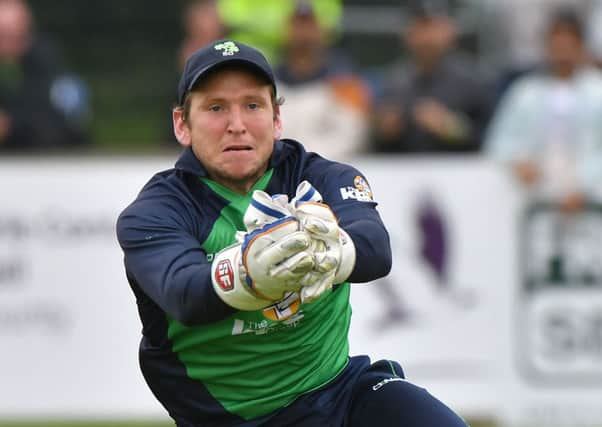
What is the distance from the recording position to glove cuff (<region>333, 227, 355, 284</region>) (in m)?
4.15

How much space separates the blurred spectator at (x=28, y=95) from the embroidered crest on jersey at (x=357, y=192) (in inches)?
241

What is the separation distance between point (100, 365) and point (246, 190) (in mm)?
5296

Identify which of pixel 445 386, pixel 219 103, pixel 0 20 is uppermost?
pixel 0 20

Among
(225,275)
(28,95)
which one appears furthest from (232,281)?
(28,95)

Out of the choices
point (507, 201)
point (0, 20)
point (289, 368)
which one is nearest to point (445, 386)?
point (507, 201)

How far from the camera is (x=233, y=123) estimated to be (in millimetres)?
4449

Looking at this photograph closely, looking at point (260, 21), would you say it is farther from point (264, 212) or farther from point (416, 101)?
point (264, 212)

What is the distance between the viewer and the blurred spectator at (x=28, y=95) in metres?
10.4

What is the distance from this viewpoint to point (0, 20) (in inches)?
415

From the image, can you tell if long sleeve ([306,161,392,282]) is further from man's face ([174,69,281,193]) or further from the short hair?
the short hair

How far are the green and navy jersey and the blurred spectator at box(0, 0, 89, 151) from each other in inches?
234

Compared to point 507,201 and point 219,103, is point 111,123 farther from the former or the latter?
point 219,103

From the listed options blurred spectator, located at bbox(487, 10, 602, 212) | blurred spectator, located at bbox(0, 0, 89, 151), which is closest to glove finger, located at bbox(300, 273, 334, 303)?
blurred spectator, located at bbox(487, 10, 602, 212)

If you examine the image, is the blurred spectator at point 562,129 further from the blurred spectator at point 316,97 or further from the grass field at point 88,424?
the grass field at point 88,424
